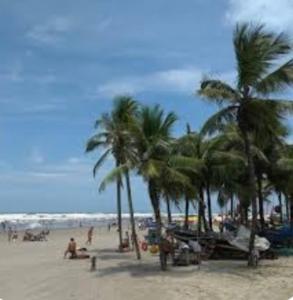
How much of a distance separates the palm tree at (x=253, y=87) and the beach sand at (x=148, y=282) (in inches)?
83.6

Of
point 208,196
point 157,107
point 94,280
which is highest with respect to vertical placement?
point 157,107

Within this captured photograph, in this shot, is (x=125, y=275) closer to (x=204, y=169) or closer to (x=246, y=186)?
(x=204, y=169)

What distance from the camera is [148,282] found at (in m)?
21.1

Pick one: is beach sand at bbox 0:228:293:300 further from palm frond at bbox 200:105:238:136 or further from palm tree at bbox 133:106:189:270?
palm frond at bbox 200:105:238:136

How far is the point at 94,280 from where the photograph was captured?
22703 mm

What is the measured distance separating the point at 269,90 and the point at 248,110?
3.46 feet

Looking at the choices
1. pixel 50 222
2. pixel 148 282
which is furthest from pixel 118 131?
pixel 50 222

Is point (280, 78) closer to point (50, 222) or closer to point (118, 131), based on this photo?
point (118, 131)

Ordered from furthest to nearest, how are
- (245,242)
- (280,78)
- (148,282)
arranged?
(245,242) → (280,78) → (148,282)

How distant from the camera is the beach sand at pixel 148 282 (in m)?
18.6

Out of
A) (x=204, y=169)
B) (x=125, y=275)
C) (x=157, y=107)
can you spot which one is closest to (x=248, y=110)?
(x=157, y=107)

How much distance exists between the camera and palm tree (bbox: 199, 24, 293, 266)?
920 inches

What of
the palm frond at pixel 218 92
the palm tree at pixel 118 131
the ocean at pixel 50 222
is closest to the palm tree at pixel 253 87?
the palm frond at pixel 218 92

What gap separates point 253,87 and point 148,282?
775cm
